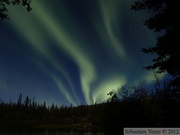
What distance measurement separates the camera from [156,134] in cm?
1128

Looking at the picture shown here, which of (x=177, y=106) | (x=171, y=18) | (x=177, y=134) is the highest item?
(x=171, y=18)

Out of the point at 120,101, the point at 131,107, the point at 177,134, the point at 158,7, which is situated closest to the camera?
the point at 177,134

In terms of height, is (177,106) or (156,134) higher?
(177,106)

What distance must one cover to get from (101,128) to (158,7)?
34.4 ft

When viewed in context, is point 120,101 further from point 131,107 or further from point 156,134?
point 156,134

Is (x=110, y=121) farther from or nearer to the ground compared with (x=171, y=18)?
nearer to the ground

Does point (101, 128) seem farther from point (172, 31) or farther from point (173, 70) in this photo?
point (172, 31)

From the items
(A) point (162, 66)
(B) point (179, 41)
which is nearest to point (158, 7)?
(B) point (179, 41)

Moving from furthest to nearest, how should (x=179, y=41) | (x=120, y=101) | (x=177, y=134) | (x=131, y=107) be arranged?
(x=120, y=101), (x=131, y=107), (x=179, y=41), (x=177, y=134)

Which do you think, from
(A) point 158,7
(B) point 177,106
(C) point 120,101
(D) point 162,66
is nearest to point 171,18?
(A) point 158,7

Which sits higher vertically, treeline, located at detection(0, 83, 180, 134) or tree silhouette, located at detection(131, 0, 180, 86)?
tree silhouette, located at detection(131, 0, 180, 86)

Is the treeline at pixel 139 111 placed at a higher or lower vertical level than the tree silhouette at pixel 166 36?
lower

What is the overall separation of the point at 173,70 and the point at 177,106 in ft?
10.7

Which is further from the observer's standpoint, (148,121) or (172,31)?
(148,121)
